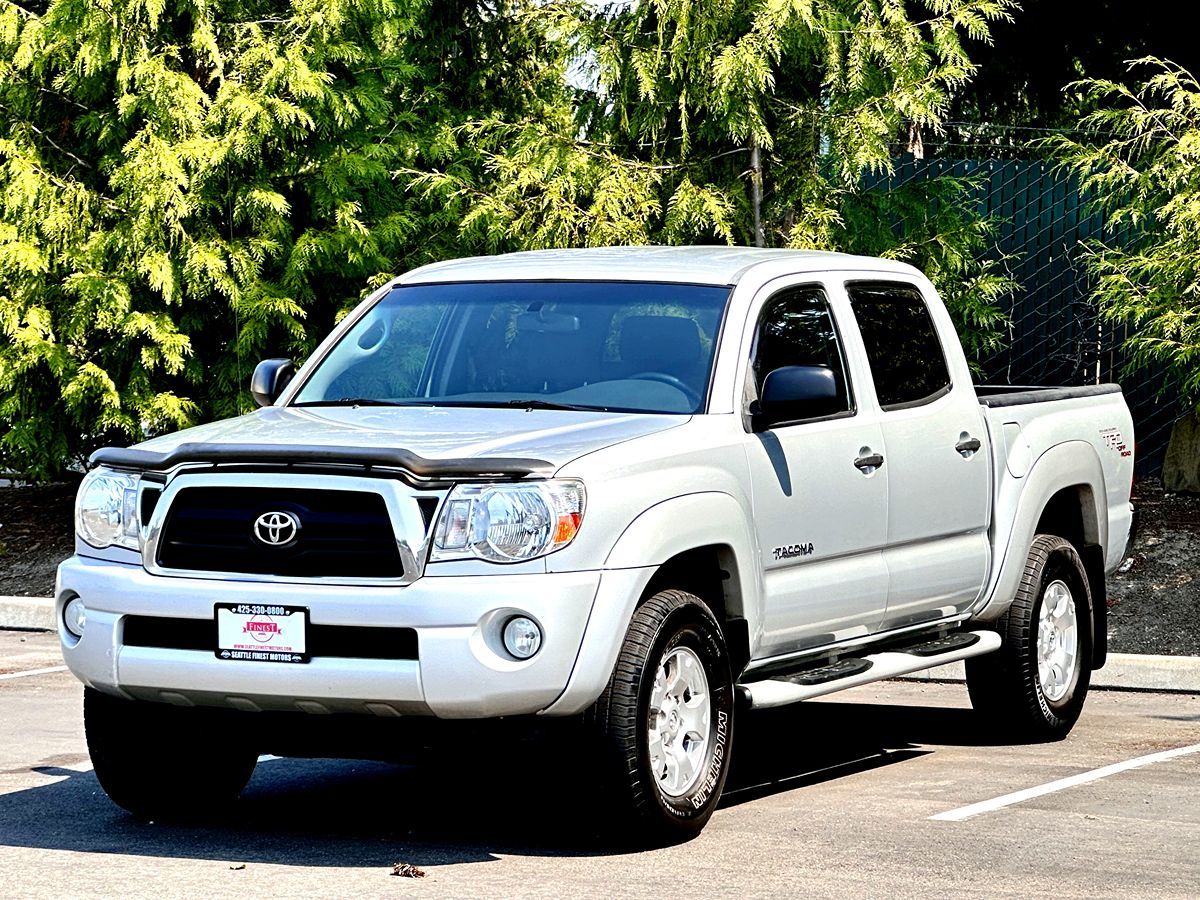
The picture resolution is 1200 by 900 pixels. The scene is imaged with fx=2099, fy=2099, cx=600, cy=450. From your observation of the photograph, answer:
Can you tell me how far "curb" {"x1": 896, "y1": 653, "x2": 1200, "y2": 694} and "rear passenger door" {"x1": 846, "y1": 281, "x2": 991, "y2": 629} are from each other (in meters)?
2.66

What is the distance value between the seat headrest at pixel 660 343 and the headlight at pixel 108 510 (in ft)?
6.38

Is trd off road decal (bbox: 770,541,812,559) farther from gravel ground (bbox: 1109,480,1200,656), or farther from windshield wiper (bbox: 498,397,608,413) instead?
gravel ground (bbox: 1109,480,1200,656)

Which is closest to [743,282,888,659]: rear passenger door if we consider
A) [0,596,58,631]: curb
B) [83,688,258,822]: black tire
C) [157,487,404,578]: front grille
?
[157,487,404,578]: front grille

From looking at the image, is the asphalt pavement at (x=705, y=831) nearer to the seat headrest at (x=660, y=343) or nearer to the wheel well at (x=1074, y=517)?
the wheel well at (x=1074, y=517)

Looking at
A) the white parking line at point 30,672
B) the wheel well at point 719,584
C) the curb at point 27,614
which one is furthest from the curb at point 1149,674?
the curb at point 27,614

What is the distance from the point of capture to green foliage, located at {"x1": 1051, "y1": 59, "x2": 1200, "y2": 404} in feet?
47.4

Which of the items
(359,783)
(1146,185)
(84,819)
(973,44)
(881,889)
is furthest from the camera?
(973,44)

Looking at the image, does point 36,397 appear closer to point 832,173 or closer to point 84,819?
point 832,173

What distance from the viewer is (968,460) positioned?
9.24 meters

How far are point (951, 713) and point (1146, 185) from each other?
17.6 ft

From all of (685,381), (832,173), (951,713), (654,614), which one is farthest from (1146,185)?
(654,614)

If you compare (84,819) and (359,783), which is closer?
(84,819)


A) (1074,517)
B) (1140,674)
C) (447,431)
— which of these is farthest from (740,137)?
(447,431)

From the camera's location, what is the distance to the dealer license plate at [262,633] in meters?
6.80
